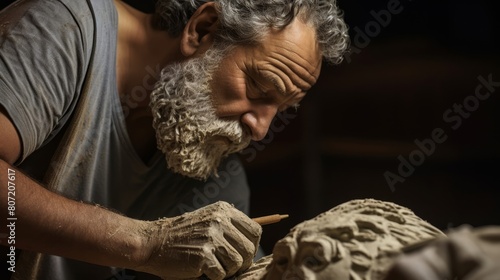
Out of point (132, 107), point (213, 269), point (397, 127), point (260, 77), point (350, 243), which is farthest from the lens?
point (397, 127)

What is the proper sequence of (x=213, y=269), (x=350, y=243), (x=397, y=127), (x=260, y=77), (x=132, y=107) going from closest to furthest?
(x=350, y=243)
(x=213, y=269)
(x=260, y=77)
(x=132, y=107)
(x=397, y=127)

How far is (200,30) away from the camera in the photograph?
2.13 meters

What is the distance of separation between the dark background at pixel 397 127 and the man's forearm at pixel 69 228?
96 centimetres

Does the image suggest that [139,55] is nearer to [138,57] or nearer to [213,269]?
[138,57]

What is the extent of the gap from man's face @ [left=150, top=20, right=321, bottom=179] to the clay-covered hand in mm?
452

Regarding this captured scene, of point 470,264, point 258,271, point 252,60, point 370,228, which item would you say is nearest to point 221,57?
point 252,60

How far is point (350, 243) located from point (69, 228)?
713 millimetres

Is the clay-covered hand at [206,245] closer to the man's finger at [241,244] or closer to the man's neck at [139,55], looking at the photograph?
the man's finger at [241,244]

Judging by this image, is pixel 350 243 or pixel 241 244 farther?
pixel 241 244

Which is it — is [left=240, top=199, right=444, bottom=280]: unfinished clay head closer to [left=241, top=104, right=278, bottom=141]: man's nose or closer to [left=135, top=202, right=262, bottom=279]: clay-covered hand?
[left=135, top=202, right=262, bottom=279]: clay-covered hand

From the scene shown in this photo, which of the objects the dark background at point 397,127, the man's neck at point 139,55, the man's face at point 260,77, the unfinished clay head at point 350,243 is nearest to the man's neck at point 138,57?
the man's neck at point 139,55

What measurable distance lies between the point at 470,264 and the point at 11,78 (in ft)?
3.84

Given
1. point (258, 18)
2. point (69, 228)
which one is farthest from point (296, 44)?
point (69, 228)

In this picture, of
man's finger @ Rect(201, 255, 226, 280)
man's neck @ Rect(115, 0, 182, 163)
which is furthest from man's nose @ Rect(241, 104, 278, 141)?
man's finger @ Rect(201, 255, 226, 280)
